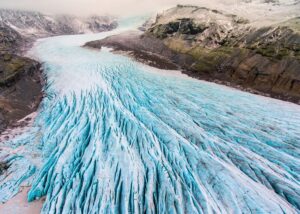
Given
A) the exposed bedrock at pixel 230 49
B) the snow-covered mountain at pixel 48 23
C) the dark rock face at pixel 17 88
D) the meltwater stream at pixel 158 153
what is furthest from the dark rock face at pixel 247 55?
the snow-covered mountain at pixel 48 23

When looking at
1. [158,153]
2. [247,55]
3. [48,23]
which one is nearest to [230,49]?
[247,55]

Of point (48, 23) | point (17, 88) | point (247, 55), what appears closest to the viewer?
point (17, 88)

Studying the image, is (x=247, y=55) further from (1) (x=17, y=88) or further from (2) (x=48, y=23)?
(2) (x=48, y=23)

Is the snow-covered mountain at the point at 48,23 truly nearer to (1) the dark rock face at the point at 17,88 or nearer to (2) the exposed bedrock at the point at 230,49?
(2) the exposed bedrock at the point at 230,49

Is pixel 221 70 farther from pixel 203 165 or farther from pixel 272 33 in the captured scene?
pixel 203 165

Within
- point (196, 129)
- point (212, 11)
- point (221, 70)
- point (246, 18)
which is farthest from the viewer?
point (212, 11)

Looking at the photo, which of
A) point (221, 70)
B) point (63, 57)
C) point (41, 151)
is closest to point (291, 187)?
point (41, 151)
